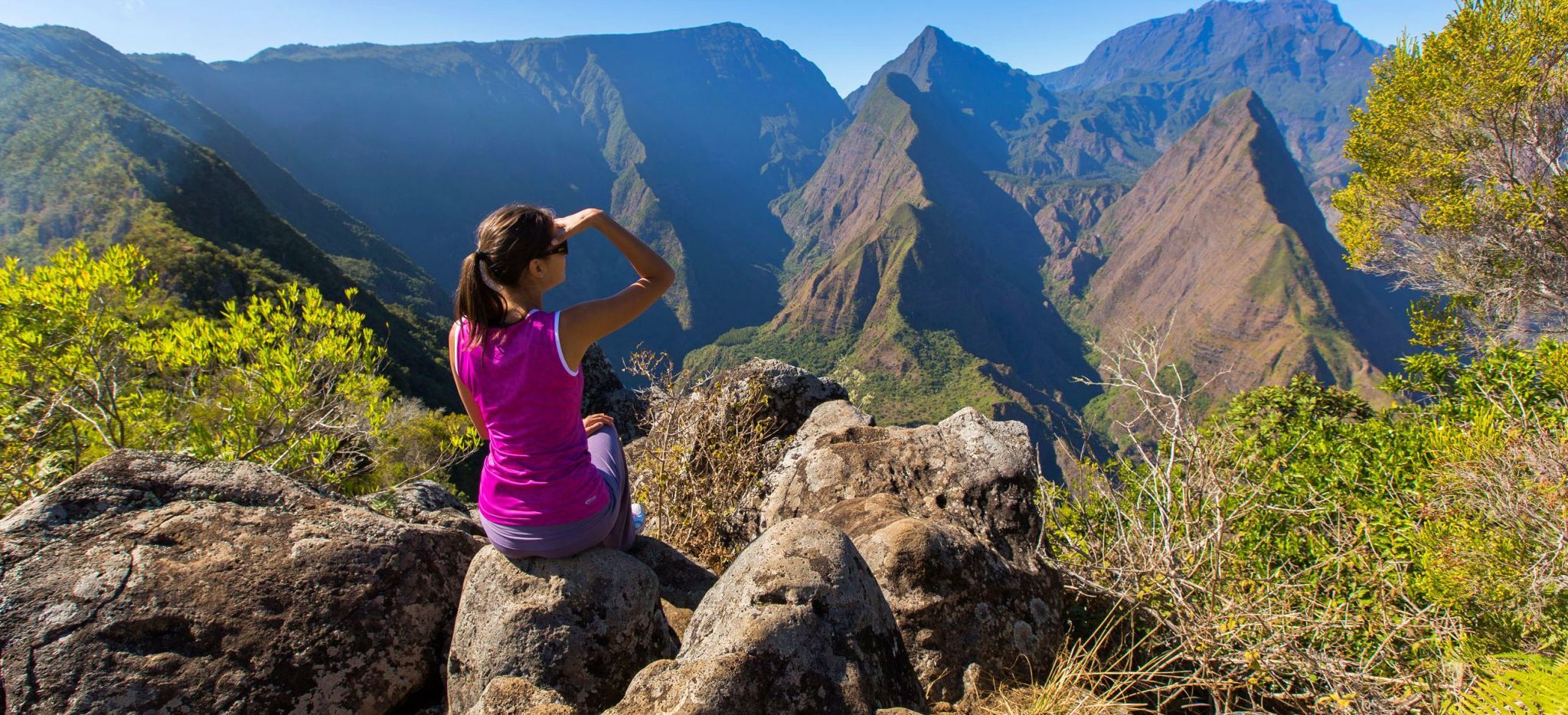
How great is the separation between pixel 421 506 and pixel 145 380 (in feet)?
11.4

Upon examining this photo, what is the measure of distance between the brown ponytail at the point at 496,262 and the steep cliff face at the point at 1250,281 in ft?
402

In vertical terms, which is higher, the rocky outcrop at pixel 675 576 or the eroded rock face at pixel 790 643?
the eroded rock face at pixel 790 643

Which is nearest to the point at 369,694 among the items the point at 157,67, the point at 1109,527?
the point at 1109,527

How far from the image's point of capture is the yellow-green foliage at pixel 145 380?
15.3 ft

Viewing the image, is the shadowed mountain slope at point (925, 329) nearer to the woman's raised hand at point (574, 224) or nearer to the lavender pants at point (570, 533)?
the lavender pants at point (570, 533)

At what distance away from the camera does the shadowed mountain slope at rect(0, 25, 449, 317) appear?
284ft

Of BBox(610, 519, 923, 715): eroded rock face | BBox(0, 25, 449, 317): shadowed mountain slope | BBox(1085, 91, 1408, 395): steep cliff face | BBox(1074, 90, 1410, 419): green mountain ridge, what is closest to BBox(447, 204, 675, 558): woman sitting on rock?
BBox(610, 519, 923, 715): eroded rock face

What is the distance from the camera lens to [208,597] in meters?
2.82

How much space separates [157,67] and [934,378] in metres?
202

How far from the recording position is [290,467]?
5.72 m

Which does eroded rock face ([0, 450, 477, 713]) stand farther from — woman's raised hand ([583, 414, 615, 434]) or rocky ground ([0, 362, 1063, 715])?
woman's raised hand ([583, 414, 615, 434])

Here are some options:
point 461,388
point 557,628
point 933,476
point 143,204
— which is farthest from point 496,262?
point 143,204

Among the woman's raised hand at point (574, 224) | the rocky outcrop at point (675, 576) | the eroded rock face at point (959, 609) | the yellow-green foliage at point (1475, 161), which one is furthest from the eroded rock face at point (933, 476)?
the yellow-green foliage at point (1475, 161)

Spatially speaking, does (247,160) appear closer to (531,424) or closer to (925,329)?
(925,329)
